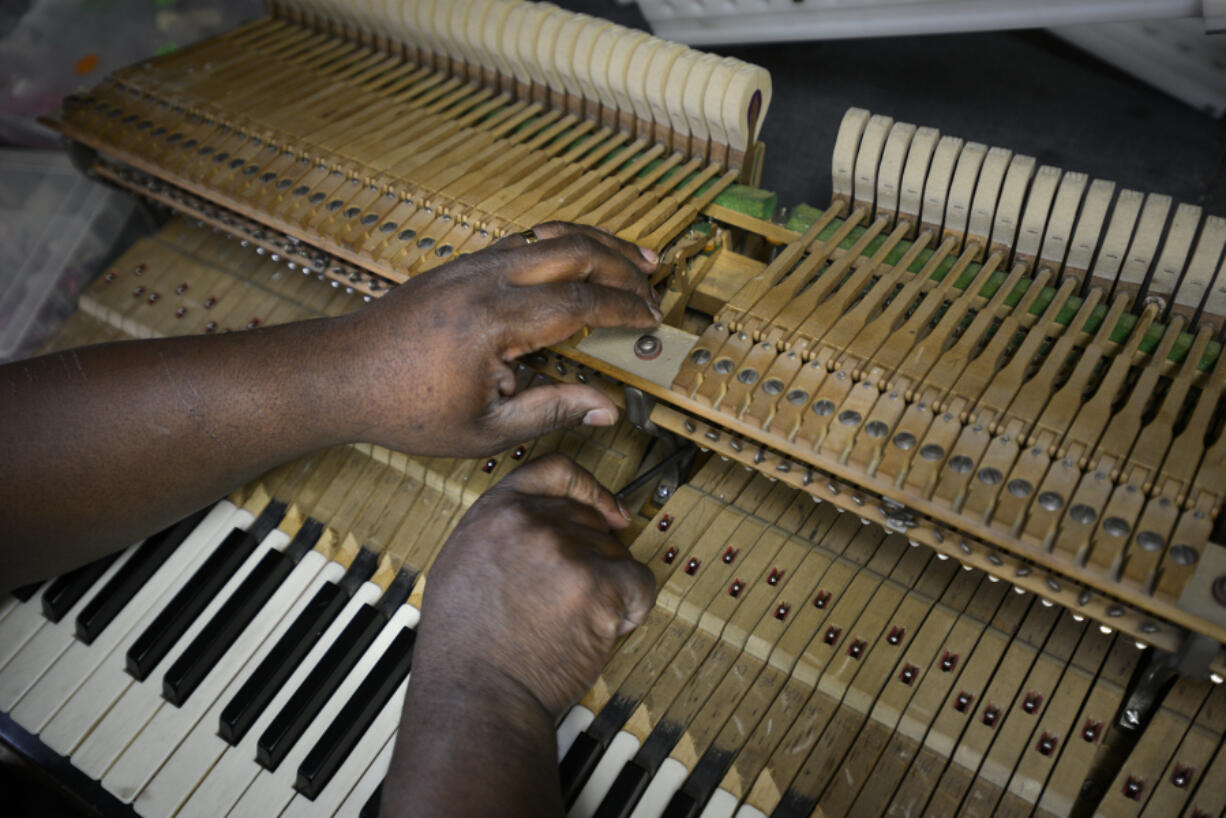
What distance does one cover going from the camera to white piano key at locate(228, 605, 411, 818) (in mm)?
2504

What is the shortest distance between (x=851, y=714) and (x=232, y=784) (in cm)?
163

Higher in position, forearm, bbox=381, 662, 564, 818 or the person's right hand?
the person's right hand

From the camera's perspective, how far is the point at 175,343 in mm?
2598

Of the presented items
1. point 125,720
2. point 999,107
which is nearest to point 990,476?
point 125,720

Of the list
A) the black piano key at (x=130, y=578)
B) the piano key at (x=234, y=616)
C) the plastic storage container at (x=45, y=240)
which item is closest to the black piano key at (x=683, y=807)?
the piano key at (x=234, y=616)

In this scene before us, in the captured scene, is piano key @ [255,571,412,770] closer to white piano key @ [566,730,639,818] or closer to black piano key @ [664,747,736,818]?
white piano key @ [566,730,639,818]

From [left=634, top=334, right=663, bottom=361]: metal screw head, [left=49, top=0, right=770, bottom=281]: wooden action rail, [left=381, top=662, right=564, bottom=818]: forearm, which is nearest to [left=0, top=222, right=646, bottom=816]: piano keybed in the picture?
[left=381, top=662, right=564, bottom=818]: forearm

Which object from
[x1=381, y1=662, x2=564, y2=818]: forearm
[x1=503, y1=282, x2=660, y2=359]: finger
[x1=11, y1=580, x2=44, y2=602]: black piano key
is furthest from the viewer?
[x1=11, y1=580, x2=44, y2=602]: black piano key

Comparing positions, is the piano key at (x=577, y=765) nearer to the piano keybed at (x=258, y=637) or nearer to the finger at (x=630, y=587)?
the finger at (x=630, y=587)

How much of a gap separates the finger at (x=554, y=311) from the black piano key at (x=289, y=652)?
3.29 ft

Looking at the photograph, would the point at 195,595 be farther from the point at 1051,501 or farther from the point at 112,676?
the point at 1051,501

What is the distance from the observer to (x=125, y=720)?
8.82 feet

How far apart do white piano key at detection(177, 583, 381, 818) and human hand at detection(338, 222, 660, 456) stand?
74cm

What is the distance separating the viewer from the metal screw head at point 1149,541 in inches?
74.3
